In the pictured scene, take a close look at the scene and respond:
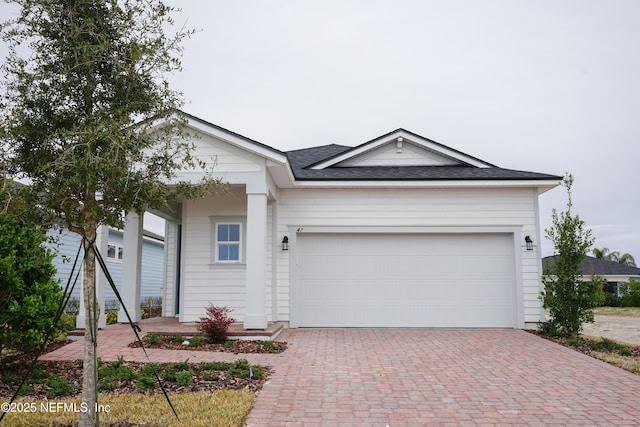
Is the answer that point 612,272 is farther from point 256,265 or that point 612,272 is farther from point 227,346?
point 227,346

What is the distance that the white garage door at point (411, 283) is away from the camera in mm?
11914

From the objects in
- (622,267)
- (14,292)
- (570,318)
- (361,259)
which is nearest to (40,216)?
(14,292)

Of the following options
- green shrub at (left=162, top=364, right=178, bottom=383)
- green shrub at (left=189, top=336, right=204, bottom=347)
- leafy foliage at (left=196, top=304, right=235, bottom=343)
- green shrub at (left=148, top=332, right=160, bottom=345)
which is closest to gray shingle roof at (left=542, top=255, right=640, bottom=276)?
leafy foliage at (left=196, top=304, right=235, bottom=343)

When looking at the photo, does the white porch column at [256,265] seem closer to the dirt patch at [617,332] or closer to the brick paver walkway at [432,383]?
the brick paver walkway at [432,383]

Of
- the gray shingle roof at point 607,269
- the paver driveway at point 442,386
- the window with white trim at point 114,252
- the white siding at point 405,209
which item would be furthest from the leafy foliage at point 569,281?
the gray shingle roof at point 607,269

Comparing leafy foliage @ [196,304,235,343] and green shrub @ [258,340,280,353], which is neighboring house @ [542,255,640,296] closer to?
green shrub @ [258,340,280,353]

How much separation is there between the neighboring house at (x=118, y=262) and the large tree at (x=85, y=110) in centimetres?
1400

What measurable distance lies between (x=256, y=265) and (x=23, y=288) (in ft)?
13.5

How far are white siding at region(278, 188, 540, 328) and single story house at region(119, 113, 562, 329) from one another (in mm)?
24

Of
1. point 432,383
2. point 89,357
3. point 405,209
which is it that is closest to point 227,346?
point 432,383

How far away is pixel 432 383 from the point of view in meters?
6.39

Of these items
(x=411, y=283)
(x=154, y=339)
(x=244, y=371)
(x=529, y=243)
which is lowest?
(x=244, y=371)

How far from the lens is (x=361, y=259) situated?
12.1 metres

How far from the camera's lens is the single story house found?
11867 mm
